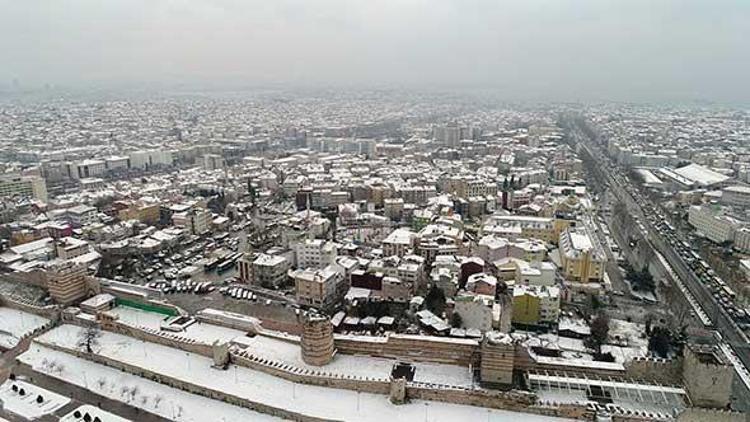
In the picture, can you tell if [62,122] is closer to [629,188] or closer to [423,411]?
[629,188]

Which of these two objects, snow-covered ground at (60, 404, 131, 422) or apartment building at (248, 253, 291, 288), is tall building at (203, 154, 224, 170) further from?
snow-covered ground at (60, 404, 131, 422)

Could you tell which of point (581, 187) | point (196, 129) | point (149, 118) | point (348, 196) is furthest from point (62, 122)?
point (581, 187)

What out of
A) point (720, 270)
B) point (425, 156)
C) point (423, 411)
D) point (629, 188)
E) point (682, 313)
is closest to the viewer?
point (423, 411)

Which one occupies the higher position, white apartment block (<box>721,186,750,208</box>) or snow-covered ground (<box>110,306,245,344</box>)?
white apartment block (<box>721,186,750,208</box>)

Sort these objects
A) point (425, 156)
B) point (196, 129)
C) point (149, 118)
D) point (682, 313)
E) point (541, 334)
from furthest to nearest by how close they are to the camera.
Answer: point (149, 118), point (196, 129), point (425, 156), point (682, 313), point (541, 334)


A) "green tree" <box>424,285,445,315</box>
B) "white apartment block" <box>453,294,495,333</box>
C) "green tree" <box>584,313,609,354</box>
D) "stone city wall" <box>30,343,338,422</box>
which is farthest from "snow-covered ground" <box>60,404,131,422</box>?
"green tree" <box>584,313,609,354</box>

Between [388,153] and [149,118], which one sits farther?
[149,118]

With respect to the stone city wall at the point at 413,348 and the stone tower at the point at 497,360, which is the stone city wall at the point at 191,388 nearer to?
the stone city wall at the point at 413,348
